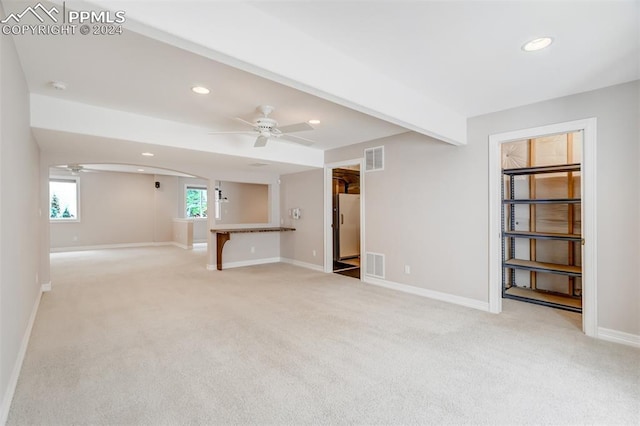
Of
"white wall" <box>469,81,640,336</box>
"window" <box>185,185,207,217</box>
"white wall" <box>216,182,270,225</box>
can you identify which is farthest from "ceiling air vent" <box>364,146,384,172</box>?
"window" <box>185,185,207,217</box>

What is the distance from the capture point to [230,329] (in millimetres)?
3215

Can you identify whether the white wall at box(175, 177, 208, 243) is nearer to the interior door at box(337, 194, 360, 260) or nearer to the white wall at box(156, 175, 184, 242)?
the white wall at box(156, 175, 184, 242)

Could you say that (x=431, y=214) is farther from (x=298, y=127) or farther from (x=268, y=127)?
(x=268, y=127)

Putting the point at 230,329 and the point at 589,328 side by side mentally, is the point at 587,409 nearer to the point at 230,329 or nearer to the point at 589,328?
the point at 589,328

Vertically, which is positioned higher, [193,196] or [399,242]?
[193,196]

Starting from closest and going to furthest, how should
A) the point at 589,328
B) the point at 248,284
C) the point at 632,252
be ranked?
1. the point at 632,252
2. the point at 589,328
3. the point at 248,284

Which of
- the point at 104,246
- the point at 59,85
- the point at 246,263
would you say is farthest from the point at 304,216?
the point at 104,246

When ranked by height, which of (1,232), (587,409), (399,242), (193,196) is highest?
(193,196)

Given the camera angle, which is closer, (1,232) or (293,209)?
(1,232)

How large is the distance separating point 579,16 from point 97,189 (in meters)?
11.2

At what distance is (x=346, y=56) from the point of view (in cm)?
248

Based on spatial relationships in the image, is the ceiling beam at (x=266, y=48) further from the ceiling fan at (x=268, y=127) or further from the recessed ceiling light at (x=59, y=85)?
the recessed ceiling light at (x=59, y=85)

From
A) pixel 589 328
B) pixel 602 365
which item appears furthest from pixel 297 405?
pixel 589 328

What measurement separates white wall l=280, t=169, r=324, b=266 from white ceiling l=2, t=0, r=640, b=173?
2.92 meters
